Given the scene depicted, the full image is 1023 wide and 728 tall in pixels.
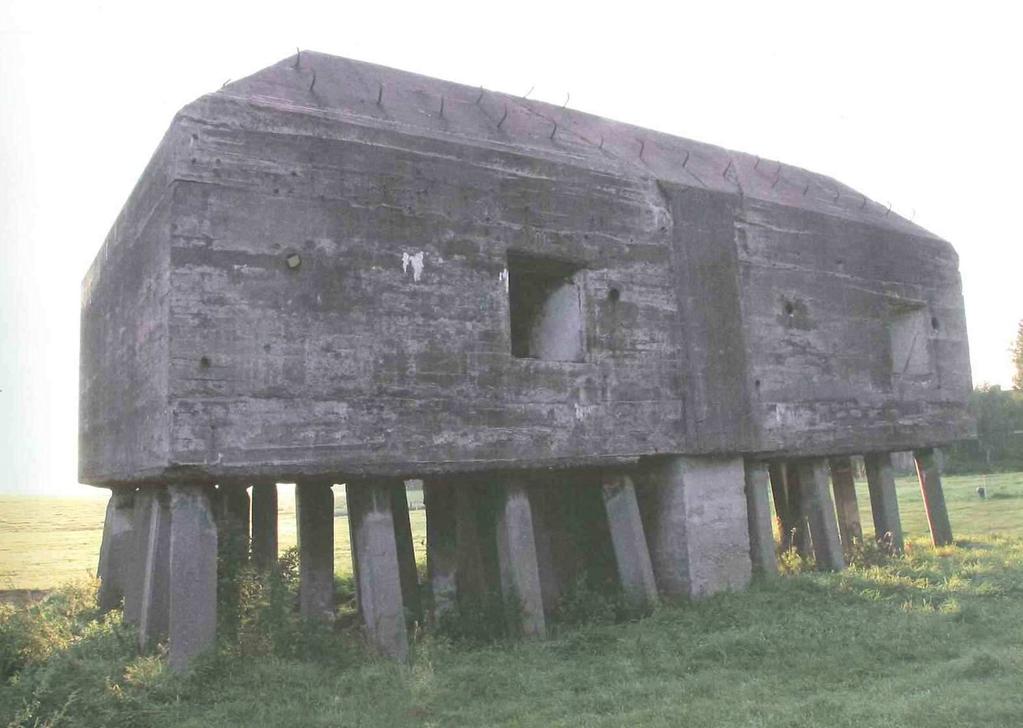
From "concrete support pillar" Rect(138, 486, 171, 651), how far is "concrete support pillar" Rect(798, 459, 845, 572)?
9360 millimetres

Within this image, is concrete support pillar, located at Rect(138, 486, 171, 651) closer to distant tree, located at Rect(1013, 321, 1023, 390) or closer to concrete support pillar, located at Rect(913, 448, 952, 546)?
concrete support pillar, located at Rect(913, 448, 952, 546)

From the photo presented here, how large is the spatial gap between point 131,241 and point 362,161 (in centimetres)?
282

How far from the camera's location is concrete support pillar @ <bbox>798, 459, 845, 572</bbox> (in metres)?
13.7

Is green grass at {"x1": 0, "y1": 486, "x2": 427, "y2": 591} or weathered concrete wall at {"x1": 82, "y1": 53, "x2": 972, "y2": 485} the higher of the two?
weathered concrete wall at {"x1": 82, "y1": 53, "x2": 972, "y2": 485}

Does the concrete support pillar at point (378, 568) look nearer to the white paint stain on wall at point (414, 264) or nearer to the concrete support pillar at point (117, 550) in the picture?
the white paint stain on wall at point (414, 264)

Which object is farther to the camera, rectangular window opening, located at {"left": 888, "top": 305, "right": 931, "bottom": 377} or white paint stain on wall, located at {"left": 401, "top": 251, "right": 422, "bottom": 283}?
rectangular window opening, located at {"left": 888, "top": 305, "right": 931, "bottom": 377}

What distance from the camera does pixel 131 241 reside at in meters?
9.86

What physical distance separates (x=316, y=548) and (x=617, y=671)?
406 centimetres

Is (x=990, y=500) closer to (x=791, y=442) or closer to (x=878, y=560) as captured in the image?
(x=878, y=560)

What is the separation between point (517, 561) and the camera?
9.84m

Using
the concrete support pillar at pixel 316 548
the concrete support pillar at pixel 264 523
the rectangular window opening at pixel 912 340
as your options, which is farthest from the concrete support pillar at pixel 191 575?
the rectangular window opening at pixel 912 340

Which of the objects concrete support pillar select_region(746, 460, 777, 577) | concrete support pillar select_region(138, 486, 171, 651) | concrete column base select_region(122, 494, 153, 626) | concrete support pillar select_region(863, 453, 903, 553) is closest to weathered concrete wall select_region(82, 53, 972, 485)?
concrete support pillar select_region(746, 460, 777, 577)

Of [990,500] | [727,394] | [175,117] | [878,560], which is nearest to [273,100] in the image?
[175,117]

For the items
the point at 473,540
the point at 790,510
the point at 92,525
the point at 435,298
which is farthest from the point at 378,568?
the point at 92,525
